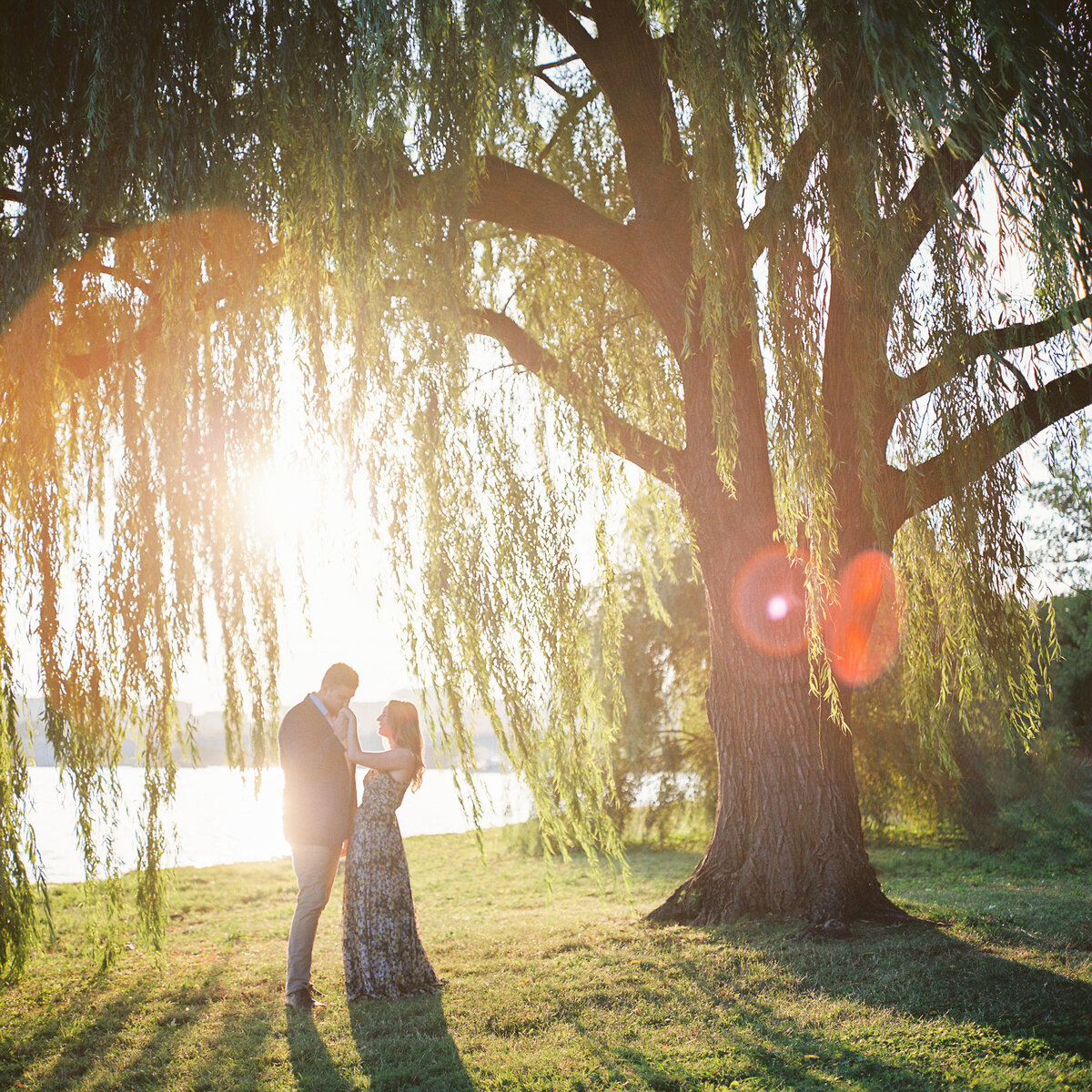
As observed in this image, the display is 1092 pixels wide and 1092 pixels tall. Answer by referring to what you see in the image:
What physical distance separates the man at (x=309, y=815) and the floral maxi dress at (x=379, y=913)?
12cm

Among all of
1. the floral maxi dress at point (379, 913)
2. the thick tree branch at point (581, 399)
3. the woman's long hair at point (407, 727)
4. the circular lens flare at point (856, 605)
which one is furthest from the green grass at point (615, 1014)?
the thick tree branch at point (581, 399)

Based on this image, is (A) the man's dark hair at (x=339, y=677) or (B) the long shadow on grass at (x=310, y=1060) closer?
(B) the long shadow on grass at (x=310, y=1060)

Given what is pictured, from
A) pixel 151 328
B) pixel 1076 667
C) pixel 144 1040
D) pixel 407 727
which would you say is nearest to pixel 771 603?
pixel 407 727

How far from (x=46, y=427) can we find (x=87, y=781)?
1.45 metres

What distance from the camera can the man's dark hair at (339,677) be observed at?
4543 millimetres

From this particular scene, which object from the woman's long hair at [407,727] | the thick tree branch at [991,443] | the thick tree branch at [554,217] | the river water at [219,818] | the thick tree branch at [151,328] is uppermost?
the thick tree branch at [554,217]

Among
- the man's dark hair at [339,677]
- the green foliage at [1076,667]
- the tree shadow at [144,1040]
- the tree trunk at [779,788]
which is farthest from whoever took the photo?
the green foliage at [1076,667]

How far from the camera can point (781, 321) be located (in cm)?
368

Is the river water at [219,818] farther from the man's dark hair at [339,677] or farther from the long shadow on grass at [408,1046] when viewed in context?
the long shadow on grass at [408,1046]

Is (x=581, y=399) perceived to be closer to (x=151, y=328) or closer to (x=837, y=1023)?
(x=151, y=328)

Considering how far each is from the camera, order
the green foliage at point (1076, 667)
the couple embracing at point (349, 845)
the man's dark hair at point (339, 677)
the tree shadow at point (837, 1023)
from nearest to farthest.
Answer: the tree shadow at point (837, 1023) → the couple embracing at point (349, 845) → the man's dark hair at point (339, 677) → the green foliage at point (1076, 667)

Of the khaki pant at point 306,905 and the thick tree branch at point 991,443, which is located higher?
the thick tree branch at point 991,443

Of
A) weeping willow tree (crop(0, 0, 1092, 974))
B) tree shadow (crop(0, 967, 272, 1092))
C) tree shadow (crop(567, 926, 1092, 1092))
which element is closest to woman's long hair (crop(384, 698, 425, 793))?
weeping willow tree (crop(0, 0, 1092, 974))

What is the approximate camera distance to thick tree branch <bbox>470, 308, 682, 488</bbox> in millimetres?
5398
